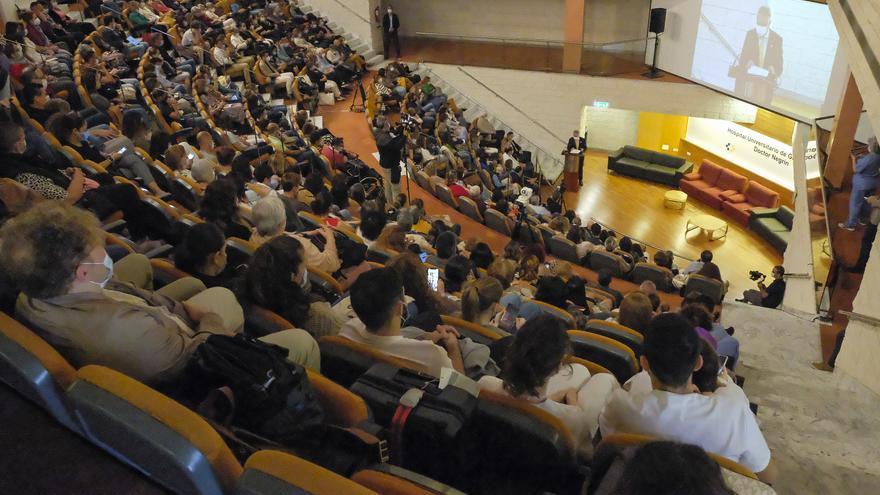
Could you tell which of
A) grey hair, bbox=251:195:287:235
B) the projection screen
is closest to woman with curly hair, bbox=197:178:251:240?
grey hair, bbox=251:195:287:235

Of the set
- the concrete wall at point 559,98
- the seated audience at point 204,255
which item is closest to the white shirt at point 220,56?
the concrete wall at point 559,98

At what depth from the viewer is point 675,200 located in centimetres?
1257

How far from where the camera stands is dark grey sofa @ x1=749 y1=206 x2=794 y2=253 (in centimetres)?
1091

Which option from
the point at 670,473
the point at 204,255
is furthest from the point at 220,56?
the point at 670,473

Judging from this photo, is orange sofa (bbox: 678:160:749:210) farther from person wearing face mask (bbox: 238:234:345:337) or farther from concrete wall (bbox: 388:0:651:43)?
person wearing face mask (bbox: 238:234:345:337)

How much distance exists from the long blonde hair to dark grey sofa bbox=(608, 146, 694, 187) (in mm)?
11117

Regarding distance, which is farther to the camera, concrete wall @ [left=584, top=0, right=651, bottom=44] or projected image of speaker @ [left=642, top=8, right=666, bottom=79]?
concrete wall @ [left=584, top=0, right=651, bottom=44]

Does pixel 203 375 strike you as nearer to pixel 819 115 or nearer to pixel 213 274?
pixel 213 274

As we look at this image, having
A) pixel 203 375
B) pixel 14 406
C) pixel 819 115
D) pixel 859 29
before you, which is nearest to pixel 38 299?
pixel 14 406

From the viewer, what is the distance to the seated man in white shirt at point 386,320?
2576mm

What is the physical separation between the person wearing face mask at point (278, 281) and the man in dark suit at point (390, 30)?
486 inches

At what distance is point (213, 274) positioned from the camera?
3.04 meters

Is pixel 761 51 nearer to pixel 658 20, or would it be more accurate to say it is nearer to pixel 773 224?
pixel 658 20

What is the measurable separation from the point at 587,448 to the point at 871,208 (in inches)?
224
